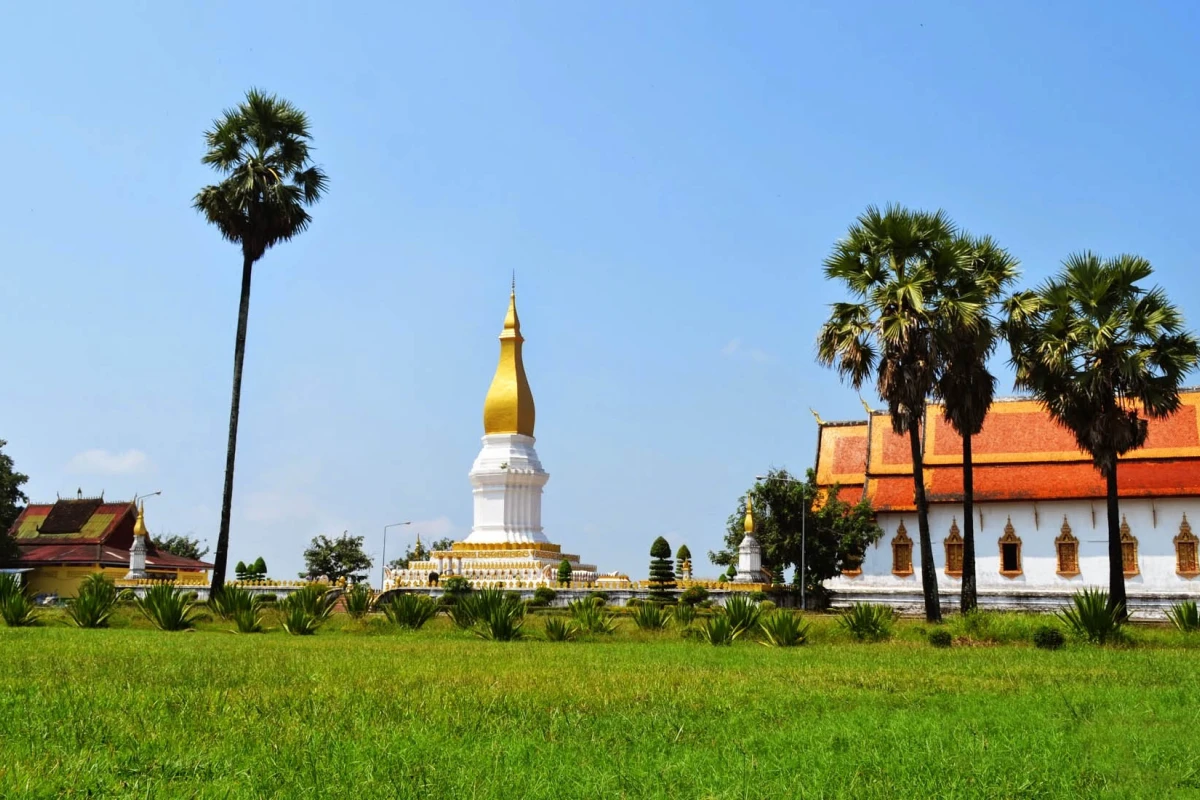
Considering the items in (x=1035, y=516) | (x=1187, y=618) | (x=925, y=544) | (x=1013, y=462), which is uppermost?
(x=1013, y=462)

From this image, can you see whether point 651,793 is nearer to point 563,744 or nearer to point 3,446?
point 563,744

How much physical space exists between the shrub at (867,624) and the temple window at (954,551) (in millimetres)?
20034

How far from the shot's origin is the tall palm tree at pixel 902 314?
2594 centimetres

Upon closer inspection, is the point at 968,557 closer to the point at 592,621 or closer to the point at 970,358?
the point at 970,358

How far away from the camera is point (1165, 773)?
24.7ft

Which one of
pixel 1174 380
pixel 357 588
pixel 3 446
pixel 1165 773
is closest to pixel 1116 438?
pixel 1174 380

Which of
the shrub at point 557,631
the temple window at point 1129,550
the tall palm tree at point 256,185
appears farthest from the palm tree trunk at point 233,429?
the temple window at point 1129,550

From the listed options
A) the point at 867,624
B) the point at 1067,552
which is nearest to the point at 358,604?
the point at 867,624

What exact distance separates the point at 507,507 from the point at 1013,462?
1874cm

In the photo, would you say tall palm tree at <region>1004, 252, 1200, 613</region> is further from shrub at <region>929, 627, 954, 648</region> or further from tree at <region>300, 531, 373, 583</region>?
tree at <region>300, 531, 373, 583</region>

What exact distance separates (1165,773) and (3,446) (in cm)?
5060

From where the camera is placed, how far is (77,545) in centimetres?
5228

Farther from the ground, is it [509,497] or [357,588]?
[509,497]

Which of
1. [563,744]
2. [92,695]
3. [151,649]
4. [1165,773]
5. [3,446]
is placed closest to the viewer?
[1165,773]
